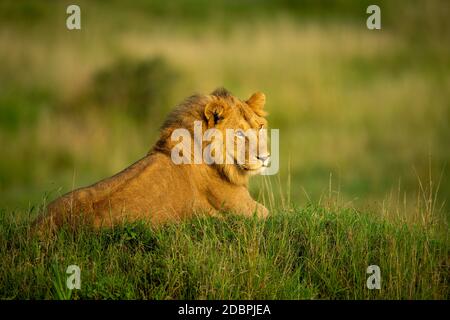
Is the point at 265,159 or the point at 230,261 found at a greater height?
the point at 265,159

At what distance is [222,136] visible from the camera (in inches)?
337

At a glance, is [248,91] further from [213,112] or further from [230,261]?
[230,261]

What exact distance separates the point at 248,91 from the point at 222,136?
1351cm

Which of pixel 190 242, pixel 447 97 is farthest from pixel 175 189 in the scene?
pixel 447 97

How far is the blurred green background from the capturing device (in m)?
19.2

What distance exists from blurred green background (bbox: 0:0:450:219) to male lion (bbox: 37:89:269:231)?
7.60 metres

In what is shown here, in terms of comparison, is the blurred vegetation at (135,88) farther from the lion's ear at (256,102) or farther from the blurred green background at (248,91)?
the lion's ear at (256,102)

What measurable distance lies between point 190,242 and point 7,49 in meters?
18.5

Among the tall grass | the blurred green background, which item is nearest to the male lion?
the tall grass

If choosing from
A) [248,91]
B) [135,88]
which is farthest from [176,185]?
[135,88]
